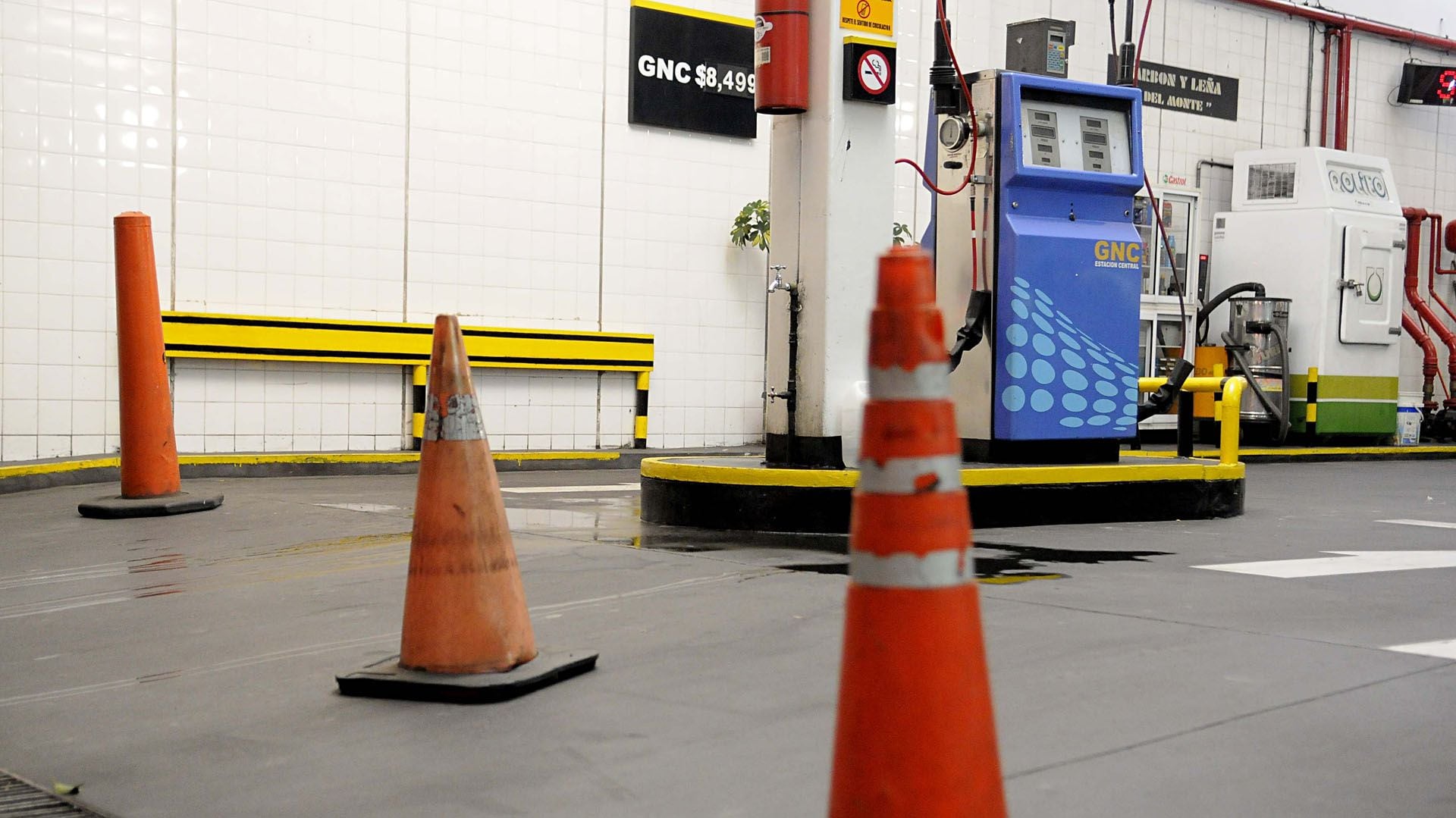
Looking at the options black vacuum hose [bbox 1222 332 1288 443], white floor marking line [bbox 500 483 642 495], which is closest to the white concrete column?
white floor marking line [bbox 500 483 642 495]

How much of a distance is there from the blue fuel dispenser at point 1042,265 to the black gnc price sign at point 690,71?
5.09 metres

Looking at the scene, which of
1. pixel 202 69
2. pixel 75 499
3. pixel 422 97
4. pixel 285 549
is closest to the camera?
pixel 285 549

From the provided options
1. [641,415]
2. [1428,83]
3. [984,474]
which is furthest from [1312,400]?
[984,474]

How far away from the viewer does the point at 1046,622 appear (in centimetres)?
376

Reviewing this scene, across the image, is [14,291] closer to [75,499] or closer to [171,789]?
[75,499]

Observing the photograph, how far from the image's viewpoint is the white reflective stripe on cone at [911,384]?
179 cm

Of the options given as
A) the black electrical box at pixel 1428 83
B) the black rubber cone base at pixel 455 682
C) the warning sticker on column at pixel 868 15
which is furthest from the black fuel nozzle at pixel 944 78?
the black electrical box at pixel 1428 83

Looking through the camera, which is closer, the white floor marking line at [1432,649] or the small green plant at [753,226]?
the white floor marking line at [1432,649]

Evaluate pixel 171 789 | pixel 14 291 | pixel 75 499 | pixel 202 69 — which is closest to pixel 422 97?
pixel 202 69

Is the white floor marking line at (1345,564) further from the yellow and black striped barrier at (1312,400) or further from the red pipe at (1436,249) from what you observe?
the red pipe at (1436,249)

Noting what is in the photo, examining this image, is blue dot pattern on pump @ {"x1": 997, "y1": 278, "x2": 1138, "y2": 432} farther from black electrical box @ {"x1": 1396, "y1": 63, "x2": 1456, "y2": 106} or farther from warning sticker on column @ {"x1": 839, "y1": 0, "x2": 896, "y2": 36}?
black electrical box @ {"x1": 1396, "y1": 63, "x2": 1456, "y2": 106}

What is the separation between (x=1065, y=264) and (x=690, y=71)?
19.2ft

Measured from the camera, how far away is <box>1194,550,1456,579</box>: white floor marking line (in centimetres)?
494

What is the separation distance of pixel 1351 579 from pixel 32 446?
7.92 m
